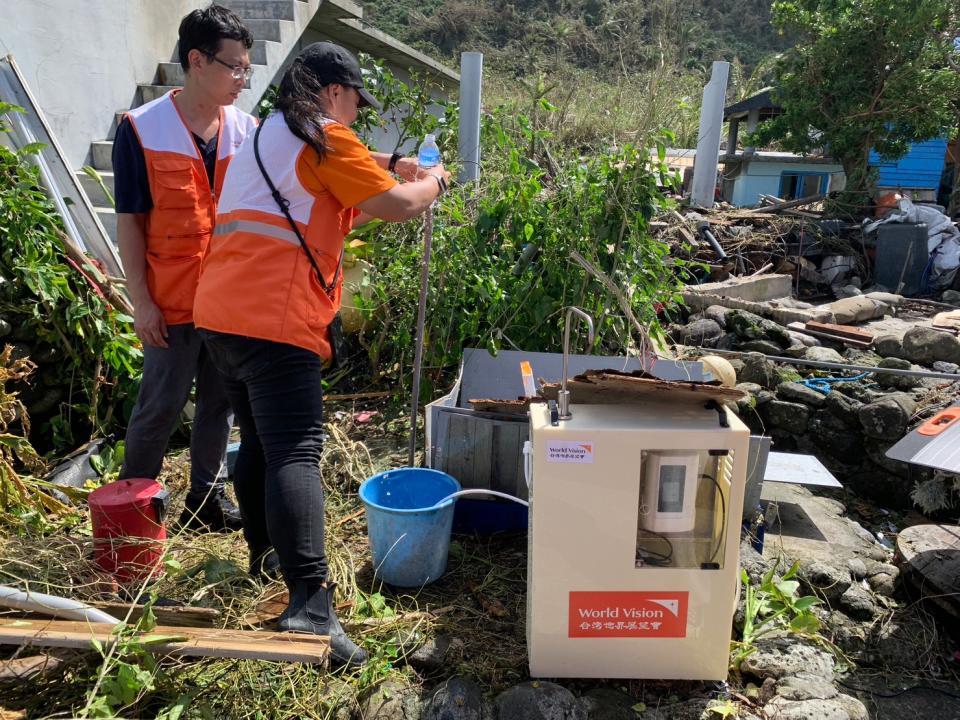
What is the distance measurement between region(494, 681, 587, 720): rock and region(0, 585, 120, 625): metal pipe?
3.87 feet

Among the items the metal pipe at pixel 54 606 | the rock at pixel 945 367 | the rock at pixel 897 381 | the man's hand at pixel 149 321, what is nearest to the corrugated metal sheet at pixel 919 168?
the rock at pixel 945 367

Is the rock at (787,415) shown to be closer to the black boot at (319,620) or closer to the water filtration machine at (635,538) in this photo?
the water filtration machine at (635,538)

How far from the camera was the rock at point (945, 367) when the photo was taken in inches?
252

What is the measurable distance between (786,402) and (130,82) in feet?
18.1

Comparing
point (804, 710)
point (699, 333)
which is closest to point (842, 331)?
point (699, 333)

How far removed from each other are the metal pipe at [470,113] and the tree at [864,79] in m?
9.33

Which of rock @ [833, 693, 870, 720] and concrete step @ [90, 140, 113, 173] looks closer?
rock @ [833, 693, 870, 720]

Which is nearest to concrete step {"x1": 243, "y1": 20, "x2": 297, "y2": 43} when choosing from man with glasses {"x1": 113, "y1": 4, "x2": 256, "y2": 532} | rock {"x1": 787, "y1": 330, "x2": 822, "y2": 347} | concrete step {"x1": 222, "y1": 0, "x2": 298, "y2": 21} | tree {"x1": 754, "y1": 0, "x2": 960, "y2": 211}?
concrete step {"x1": 222, "y1": 0, "x2": 298, "y2": 21}

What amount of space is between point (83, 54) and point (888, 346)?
24.1ft

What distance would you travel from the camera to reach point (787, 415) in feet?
17.9

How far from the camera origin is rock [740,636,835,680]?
237 centimetres

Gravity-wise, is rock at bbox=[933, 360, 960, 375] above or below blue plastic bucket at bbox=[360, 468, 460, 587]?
below

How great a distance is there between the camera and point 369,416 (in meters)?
4.33

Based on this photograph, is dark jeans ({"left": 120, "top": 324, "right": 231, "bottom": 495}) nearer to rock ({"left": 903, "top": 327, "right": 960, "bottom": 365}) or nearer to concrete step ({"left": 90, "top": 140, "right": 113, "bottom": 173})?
concrete step ({"left": 90, "top": 140, "right": 113, "bottom": 173})
